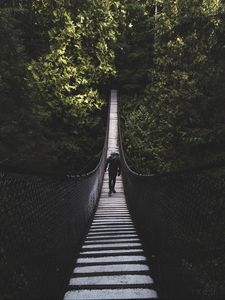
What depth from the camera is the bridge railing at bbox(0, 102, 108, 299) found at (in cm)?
247

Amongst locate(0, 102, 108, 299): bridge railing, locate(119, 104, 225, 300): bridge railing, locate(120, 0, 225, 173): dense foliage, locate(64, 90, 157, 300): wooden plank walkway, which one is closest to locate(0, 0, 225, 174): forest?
locate(120, 0, 225, 173): dense foliage

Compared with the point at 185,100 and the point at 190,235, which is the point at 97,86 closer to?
the point at 185,100

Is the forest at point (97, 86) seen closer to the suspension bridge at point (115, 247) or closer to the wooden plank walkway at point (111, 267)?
Result: the wooden plank walkway at point (111, 267)

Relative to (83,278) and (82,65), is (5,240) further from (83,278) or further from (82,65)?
(82,65)

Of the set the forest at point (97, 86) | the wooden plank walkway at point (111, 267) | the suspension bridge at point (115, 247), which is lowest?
the wooden plank walkway at point (111, 267)

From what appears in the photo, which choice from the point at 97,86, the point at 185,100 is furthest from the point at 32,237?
the point at 97,86

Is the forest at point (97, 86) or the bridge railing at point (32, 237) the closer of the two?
the bridge railing at point (32, 237)

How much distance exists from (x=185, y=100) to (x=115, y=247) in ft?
29.1

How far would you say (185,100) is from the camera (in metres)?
14.0

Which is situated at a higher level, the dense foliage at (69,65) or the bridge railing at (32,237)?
the dense foliage at (69,65)

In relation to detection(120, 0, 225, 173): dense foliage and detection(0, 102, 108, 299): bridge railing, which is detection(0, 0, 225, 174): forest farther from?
detection(0, 102, 108, 299): bridge railing

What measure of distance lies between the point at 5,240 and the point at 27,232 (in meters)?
0.40

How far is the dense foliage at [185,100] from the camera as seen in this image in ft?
31.8

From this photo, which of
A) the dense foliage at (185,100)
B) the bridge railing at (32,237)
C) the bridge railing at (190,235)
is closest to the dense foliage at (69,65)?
the dense foliage at (185,100)
